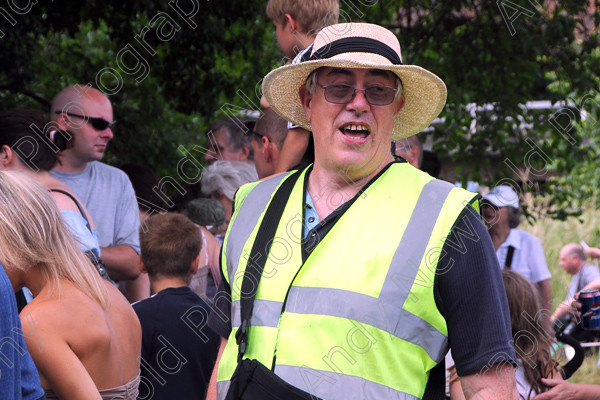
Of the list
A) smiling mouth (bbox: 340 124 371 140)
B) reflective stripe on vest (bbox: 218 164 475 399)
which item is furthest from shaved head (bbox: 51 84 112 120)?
reflective stripe on vest (bbox: 218 164 475 399)

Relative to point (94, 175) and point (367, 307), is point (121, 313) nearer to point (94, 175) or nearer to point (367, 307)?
point (367, 307)

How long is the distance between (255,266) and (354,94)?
0.58 meters

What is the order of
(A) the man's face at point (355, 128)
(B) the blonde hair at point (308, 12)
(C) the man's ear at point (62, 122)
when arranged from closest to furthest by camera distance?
(A) the man's face at point (355, 128), (B) the blonde hair at point (308, 12), (C) the man's ear at point (62, 122)

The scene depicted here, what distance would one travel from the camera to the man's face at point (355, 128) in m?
2.54

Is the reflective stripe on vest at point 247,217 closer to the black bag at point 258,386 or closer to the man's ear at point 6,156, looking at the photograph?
the black bag at point 258,386

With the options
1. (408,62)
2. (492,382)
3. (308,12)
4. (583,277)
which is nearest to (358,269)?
(492,382)

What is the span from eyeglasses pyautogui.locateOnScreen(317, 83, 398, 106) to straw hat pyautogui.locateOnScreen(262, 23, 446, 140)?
6 centimetres

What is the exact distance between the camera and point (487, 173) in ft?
27.5

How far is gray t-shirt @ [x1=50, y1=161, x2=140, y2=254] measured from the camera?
493 centimetres

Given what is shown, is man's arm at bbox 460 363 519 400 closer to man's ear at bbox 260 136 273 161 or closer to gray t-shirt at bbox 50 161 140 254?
man's ear at bbox 260 136 273 161

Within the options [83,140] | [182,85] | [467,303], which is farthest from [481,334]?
[182,85]

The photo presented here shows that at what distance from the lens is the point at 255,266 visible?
2.48 meters

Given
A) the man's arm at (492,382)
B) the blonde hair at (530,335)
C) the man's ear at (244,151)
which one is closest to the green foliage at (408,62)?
the man's ear at (244,151)

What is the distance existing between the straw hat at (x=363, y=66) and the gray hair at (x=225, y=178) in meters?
2.56
